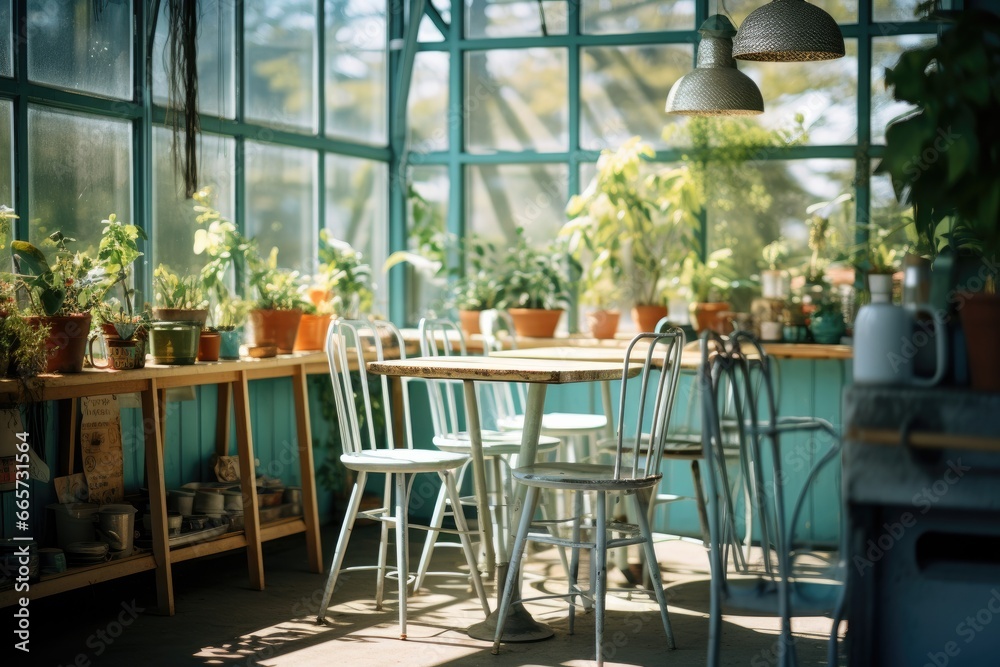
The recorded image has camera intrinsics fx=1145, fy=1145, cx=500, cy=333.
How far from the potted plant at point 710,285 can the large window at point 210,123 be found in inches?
65.4

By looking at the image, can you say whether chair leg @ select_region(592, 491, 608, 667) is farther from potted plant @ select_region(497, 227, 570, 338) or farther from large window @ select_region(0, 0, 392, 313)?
potted plant @ select_region(497, 227, 570, 338)

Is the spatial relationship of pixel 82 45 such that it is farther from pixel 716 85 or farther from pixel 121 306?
pixel 716 85

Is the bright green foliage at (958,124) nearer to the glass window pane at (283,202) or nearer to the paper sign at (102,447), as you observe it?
the paper sign at (102,447)

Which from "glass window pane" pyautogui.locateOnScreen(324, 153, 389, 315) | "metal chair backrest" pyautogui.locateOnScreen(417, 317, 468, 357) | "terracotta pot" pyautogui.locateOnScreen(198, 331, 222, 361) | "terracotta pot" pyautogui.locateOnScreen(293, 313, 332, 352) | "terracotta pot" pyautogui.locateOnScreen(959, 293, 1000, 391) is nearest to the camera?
"terracotta pot" pyautogui.locateOnScreen(959, 293, 1000, 391)

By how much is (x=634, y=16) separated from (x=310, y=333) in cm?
231

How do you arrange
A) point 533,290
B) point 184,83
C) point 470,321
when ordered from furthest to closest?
point 470,321
point 533,290
point 184,83

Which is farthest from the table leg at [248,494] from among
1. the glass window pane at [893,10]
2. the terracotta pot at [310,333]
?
the glass window pane at [893,10]

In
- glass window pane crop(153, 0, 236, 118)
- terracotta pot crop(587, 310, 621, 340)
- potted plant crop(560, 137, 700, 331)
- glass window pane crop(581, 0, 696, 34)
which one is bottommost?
terracotta pot crop(587, 310, 621, 340)

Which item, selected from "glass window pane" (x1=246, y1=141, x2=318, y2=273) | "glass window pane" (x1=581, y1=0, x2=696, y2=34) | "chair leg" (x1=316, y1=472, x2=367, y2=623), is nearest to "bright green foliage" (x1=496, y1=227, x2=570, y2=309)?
"glass window pane" (x1=246, y1=141, x2=318, y2=273)

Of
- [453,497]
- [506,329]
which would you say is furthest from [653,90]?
[453,497]

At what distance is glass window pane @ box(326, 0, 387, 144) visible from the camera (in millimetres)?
5656

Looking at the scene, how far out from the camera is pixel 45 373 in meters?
3.62

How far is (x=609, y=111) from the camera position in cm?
583

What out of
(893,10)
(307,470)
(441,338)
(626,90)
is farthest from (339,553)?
(893,10)
